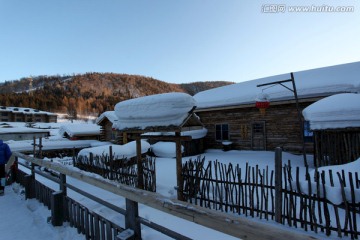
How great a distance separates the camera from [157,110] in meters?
5.31

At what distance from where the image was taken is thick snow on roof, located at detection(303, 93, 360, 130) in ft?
25.5

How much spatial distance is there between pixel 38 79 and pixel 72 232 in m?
177

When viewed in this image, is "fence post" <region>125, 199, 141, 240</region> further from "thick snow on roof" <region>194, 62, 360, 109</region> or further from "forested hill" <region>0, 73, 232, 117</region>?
"forested hill" <region>0, 73, 232, 117</region>

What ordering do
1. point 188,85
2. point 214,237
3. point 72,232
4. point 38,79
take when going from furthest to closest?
1. point 38,79
2. point 188,85
3. point 72,232
4. point 214,237

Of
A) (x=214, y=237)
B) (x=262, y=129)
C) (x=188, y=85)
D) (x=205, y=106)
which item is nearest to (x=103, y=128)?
(x=205, y=106)

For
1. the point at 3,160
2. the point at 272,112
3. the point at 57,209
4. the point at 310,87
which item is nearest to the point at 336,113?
the point at 310,87

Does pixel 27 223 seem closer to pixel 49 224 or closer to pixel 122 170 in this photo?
pixel 49 224

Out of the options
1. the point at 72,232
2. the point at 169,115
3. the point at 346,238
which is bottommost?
the point at 346,238

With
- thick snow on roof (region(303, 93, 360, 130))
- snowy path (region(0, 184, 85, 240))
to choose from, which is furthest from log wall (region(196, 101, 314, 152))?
snowy path (region(0, 184, 85, 240))

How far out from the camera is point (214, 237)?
3498 millimetres

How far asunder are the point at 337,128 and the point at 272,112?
574 cm

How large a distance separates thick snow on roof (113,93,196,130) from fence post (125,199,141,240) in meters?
2.73

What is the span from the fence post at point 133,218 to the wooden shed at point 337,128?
8.25 meters

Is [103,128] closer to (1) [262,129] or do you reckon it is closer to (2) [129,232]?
(1) [262,129]
